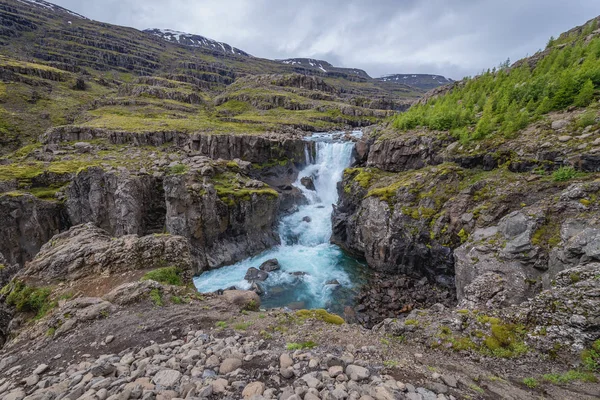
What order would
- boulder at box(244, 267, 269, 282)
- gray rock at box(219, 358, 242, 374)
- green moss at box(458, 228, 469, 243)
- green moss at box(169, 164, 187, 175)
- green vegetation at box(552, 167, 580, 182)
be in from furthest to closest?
green moss at box(169, 164, 187, 175)
boulder at box(244, 267, 269, 282)
green moss at box(458, 228, 469, 243)
green vegetation at box(552, 167, 580, 182)
gray rock at box(219, 358, 242, 374)

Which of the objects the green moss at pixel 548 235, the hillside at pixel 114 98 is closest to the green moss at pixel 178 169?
the hillside at pixel 114 98

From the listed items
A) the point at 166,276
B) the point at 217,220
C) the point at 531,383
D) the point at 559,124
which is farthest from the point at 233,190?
the point at 559,124

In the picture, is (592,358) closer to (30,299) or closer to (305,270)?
(30,299)

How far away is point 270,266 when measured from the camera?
2998 cm

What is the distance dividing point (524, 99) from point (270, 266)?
3557 cm

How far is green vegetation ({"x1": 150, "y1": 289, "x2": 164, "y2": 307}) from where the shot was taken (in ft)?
37.7

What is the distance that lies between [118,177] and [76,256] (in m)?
19.8

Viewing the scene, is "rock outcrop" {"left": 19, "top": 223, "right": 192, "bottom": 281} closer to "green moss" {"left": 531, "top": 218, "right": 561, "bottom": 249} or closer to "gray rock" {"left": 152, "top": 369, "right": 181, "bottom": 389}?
"gray rock" {"left": 152, "top": 369, "right": 181, "bottom": 389}

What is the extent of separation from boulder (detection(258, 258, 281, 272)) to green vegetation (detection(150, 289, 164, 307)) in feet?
58.9

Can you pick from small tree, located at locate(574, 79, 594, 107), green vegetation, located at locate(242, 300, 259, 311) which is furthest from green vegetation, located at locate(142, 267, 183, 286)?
small tree, located at locate(574, 79, 594, 107)

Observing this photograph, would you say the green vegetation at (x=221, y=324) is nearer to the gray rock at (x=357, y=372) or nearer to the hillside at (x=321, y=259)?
the hillside at (x=321, y=259)

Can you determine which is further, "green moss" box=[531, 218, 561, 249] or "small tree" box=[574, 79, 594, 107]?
"small tree" box=[574, 79, 594, 107]

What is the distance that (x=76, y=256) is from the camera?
47.1 ft

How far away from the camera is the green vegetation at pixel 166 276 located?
13480 millimetres
